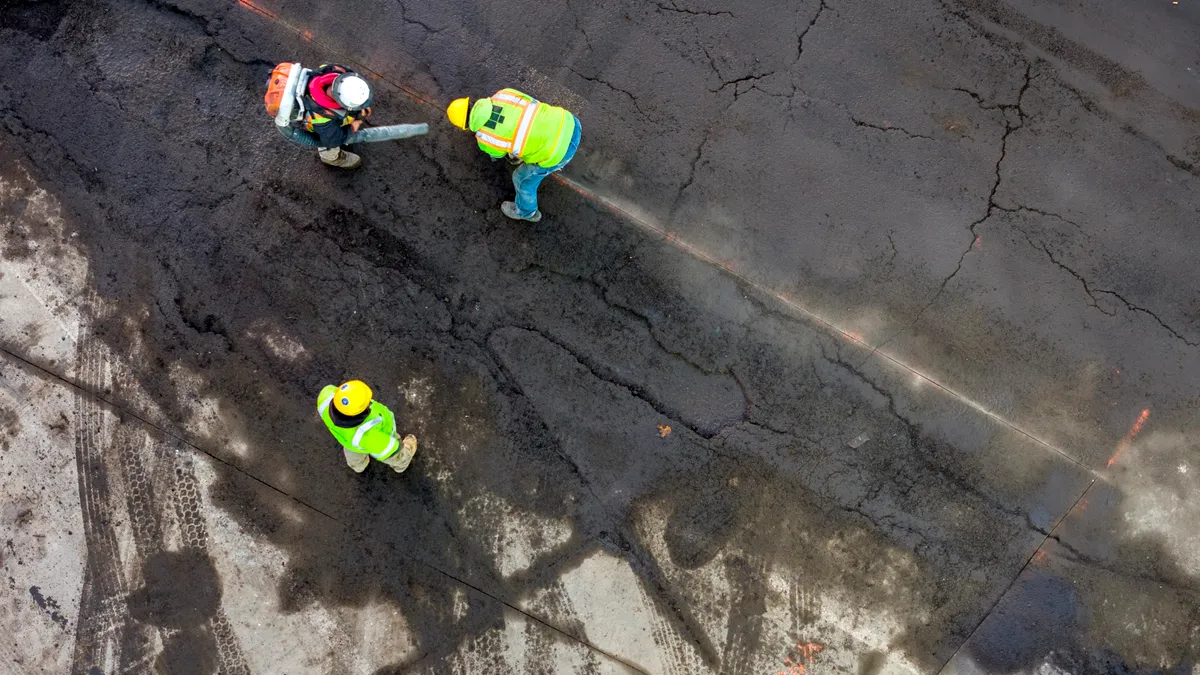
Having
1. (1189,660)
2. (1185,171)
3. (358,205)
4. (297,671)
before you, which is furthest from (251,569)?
(1185,171)

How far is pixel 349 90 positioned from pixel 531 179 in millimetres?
1338

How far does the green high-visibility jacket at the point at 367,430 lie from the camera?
4160 mm

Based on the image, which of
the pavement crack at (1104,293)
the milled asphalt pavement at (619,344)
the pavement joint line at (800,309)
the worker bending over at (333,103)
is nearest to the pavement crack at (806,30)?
the milled asphalt pavement at (619,344)

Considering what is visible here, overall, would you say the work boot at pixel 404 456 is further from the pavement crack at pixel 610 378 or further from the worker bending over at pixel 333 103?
the worker bending over at pixel 333 103

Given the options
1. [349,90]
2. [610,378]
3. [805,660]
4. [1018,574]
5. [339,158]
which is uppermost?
[349,90]

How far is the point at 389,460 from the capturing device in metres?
4.80

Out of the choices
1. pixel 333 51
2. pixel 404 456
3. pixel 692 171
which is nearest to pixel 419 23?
pixel 333 51

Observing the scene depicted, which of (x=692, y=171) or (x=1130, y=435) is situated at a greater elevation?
(x=692, y=171)

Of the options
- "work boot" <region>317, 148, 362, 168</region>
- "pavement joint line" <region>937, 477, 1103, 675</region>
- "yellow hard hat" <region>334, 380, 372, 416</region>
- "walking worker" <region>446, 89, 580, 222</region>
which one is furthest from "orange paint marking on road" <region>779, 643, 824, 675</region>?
"work boot" <region>317, 148, 362, 168</region>

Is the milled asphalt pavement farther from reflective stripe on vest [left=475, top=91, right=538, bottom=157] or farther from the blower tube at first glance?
reflective stripe on vest [left=475, top=91, right=538, bottom=157]

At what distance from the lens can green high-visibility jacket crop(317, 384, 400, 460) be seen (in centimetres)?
416

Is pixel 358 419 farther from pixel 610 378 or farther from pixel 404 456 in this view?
pixel 610 378

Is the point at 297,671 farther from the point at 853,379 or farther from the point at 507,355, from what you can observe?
the point at 853,379

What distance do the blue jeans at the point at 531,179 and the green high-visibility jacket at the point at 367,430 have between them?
6.13 feet
